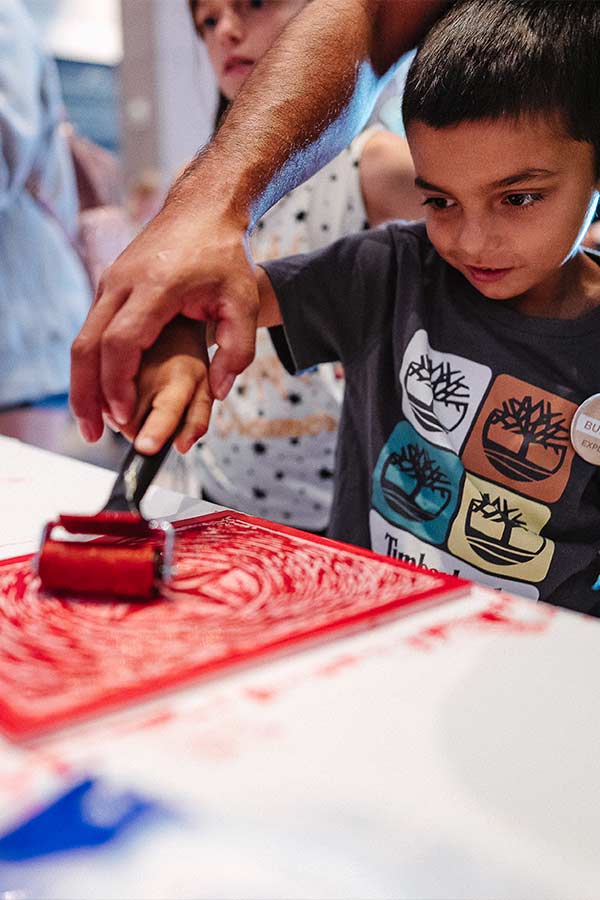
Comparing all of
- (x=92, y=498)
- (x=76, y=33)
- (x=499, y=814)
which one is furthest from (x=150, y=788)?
(x=76, y=33)

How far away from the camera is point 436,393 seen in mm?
878

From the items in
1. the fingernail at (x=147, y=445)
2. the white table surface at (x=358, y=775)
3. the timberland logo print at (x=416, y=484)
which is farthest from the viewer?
the timberland logo print at (x=416, y=484)

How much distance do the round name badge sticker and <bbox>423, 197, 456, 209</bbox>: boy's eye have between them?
0.21 meters

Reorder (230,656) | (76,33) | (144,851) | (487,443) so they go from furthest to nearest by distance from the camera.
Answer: (76,33), (487,443), (230,656), (144,851)

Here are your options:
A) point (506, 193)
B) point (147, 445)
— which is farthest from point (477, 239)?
point (147, 445)

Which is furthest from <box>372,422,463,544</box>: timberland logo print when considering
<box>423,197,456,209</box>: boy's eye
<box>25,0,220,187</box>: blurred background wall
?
<box>25,0,220,187</box>: blurred background wall

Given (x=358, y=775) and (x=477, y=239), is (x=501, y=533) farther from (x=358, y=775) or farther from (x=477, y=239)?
(x=358, y=775)

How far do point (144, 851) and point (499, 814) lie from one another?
0.45 ft

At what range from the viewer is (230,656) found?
1.50 ft

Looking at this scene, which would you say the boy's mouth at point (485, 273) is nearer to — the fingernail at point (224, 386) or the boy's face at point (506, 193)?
the boy's face at point (506, 193)

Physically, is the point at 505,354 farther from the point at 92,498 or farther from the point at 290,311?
the point at 92,498

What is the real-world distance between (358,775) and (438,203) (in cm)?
59

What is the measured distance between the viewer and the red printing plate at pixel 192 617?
420 millimetres

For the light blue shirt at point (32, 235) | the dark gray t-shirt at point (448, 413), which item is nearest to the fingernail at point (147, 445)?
the dark gray t-shirt at point (448, 413)
